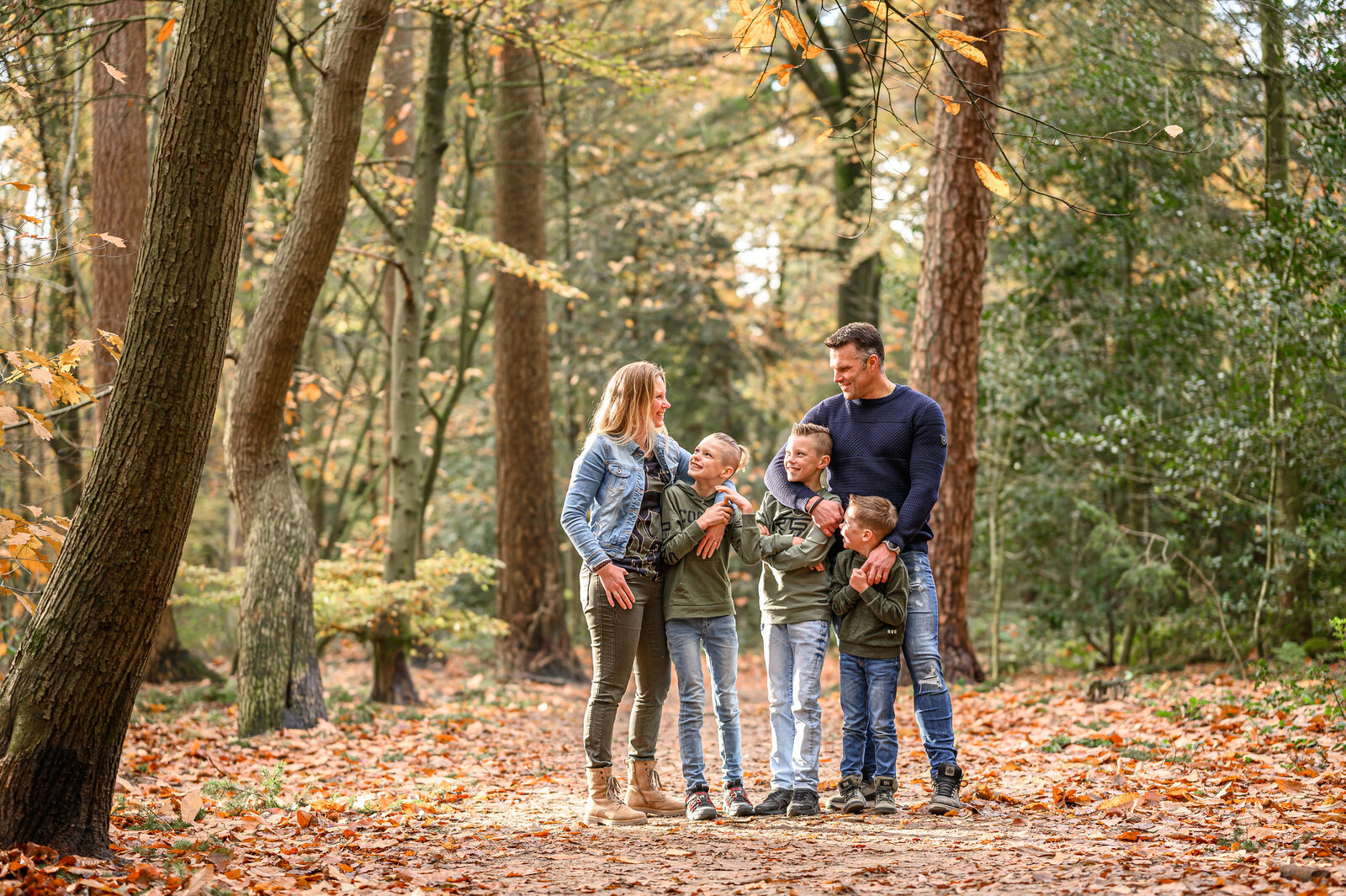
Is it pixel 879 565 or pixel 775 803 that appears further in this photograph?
pixel 775 803

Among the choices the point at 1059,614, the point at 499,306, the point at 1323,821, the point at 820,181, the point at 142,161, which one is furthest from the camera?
the point at 820,181

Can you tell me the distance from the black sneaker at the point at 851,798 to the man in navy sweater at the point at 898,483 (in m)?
0.13

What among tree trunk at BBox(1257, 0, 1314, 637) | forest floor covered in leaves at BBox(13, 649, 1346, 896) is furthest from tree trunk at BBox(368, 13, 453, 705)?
tree trunk at BBox(1257, 0, 1314, 637)

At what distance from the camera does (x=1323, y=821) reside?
385 centimetres

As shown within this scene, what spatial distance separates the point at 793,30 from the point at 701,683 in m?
2.87

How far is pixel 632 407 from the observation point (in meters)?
4.76

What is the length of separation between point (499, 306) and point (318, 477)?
4.98m

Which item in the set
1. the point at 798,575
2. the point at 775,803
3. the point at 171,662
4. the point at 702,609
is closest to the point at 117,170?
the point at 171,662

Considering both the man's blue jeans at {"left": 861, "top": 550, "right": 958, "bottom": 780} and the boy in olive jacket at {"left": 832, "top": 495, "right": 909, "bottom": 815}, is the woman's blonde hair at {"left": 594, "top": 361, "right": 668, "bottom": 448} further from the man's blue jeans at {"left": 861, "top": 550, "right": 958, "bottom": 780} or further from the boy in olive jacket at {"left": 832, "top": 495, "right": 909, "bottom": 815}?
the man's blue jeans at {"left": 861, "top": 550, "right": 958, "bottom": 780}

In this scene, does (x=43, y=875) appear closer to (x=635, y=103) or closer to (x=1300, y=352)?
(x=1300, y=352)

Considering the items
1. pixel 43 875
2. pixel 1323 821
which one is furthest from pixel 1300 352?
pixel 43 875

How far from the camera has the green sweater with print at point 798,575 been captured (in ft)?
15.2

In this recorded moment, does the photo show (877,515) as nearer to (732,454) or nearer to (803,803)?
(732,454)

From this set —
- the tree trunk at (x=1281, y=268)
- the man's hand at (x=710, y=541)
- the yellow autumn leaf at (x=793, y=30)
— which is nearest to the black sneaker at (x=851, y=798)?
the man's hand at (x=710, y=541)
